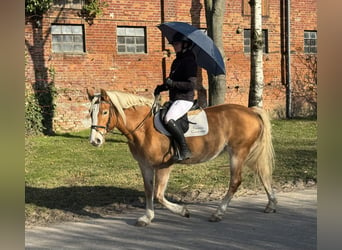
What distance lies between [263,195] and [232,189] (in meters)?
1.53

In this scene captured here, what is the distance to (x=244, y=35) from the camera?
1989 cm

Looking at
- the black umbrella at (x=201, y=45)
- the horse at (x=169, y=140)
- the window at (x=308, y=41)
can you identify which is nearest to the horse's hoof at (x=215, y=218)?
the horse at (x=169, y=140)

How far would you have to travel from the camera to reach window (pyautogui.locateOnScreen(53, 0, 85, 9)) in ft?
52.5

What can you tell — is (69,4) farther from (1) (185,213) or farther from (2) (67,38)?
(1) (185,213)

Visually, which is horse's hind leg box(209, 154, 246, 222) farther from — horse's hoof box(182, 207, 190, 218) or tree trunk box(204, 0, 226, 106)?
tree trunk box(204, 0, 226, 106)

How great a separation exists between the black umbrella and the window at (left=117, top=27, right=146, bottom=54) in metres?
11.0

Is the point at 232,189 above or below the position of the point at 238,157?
below

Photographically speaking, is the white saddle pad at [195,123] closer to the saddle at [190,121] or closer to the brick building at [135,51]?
the saddle at [190,121]

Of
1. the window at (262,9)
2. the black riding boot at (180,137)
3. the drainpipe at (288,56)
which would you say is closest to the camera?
the black riding boot at (180,137)

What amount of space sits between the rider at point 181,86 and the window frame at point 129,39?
11683 mm

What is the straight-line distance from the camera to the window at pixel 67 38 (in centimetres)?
1603
